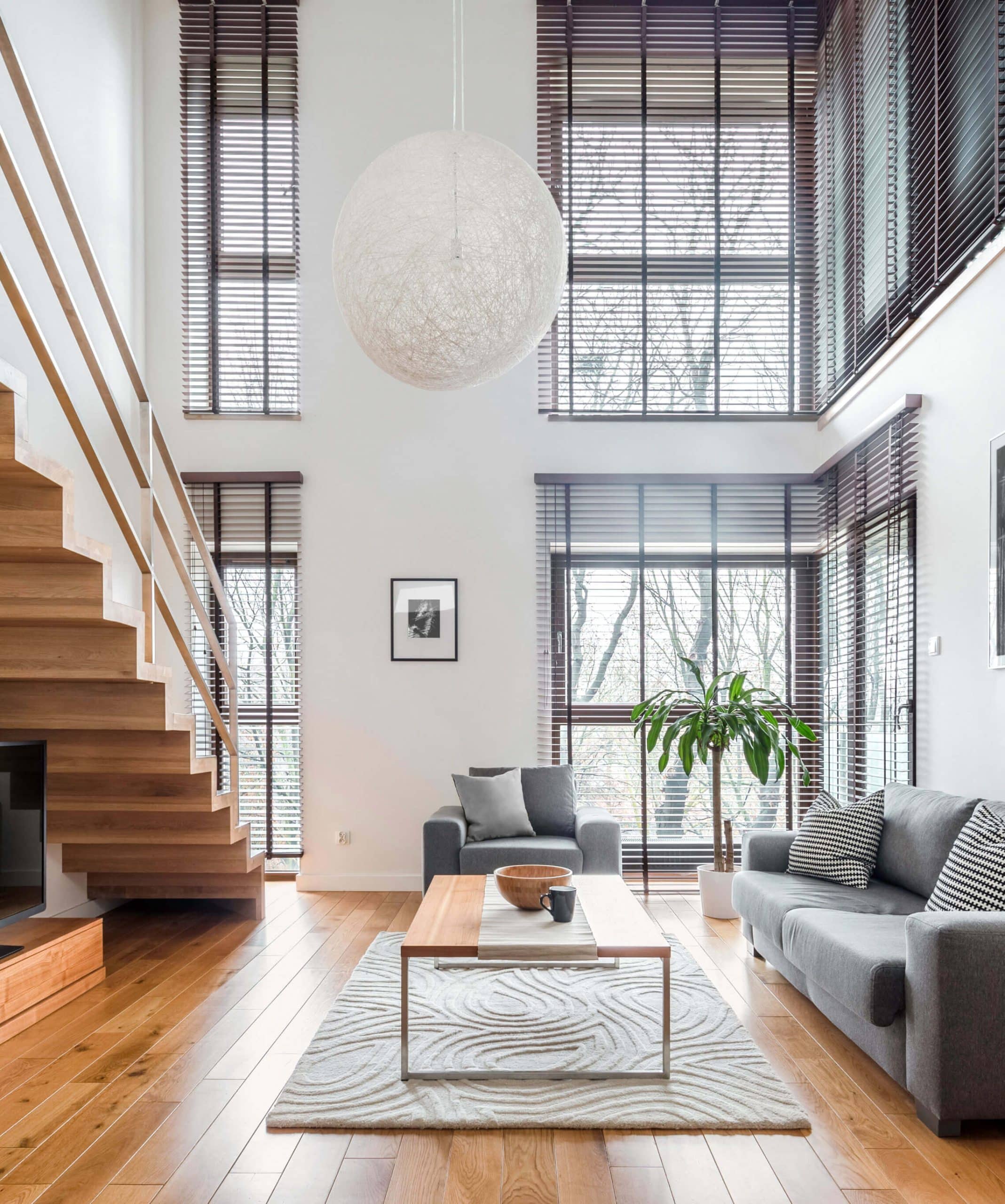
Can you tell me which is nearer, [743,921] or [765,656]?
[743,921]

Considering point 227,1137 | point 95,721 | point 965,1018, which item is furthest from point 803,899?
point 95,721

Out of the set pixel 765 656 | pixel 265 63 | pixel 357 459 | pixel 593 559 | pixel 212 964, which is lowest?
pixel 212 964

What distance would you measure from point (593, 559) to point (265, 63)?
3760 mm

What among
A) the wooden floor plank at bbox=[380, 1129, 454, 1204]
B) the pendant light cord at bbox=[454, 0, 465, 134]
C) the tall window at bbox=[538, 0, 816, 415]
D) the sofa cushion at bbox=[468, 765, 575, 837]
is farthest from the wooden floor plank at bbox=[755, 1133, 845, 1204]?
the pendant light cord at bbox=[454, 0, 465, 134]

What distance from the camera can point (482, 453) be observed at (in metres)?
6.05

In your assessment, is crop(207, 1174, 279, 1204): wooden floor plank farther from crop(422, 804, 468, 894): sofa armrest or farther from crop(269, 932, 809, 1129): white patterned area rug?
crop(422, 804, 468, 894): sofa armrest

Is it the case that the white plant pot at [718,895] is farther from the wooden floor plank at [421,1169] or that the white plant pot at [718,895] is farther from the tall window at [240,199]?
the tall window at [240,199]

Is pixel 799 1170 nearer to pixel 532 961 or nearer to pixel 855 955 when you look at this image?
pixel 855 955

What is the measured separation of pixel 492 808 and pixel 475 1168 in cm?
275

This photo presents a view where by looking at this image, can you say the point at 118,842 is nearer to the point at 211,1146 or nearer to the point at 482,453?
the point at 211,1146

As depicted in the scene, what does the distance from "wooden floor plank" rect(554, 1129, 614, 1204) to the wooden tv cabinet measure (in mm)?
2069

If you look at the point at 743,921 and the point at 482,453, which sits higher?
the point at 482,453

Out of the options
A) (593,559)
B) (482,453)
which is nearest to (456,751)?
(593,559)

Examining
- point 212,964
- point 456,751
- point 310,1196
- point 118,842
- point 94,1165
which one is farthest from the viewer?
point 456,751
